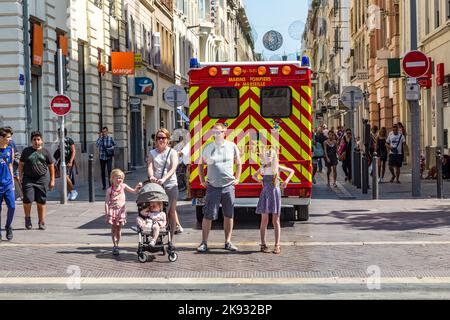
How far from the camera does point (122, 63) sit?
1240 inches

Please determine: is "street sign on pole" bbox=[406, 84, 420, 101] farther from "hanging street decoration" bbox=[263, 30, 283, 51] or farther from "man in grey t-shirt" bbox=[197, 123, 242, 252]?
"hanging street decoration" bbox=[263, 30, 283, 51]

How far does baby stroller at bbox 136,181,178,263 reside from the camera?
34.7ft

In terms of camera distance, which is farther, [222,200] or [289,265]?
[222,200]

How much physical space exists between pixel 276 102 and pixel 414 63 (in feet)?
19.2

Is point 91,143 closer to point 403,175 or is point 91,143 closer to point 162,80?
point 403,175

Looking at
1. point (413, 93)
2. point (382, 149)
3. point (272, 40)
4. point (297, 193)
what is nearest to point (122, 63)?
point (382, 149)

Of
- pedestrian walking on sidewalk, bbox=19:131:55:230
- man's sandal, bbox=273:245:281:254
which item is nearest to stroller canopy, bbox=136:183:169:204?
man's sandal, bbox=273:245:281:254

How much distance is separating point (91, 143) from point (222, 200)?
18082 millimetres

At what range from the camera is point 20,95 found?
21.3 metres

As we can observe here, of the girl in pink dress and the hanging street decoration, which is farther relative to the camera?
the hanging street decoration

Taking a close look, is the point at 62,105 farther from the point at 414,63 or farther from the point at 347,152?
the point at 347,152

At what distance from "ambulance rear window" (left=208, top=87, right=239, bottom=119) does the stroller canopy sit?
3467 mm

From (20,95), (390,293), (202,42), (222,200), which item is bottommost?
(390,293)

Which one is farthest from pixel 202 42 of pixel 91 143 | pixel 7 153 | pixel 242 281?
pixel 242 281
